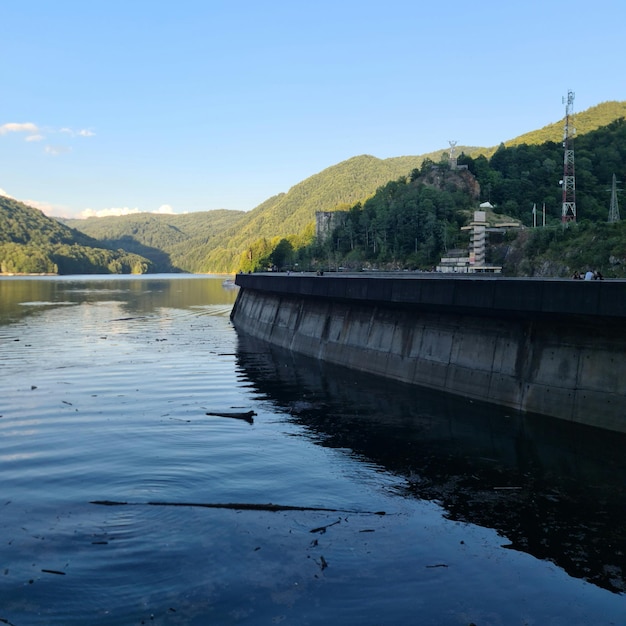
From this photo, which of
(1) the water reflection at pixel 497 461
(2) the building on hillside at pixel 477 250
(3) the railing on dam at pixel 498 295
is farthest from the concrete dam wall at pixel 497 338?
(2) the building on hillside at pixel 477 250

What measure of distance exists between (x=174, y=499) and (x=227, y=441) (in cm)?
577

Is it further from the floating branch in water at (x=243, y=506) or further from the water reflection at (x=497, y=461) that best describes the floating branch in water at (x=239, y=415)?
the floating branch in water at (x=243, y=506)

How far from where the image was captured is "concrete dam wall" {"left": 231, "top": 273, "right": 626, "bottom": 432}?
2005 cm

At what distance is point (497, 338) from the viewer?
81.5ft

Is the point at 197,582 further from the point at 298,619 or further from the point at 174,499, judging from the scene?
the point at 174,499

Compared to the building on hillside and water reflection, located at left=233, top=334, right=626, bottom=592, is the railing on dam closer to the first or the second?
water reflection, located at left=233, top=334, right=626, bottom=592

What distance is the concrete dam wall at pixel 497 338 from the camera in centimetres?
2005

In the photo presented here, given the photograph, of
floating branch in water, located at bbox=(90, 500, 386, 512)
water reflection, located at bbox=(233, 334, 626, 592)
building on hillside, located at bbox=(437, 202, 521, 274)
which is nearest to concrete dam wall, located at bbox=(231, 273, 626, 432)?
water reflection, located at bbox=(233, 334, 626, 592)

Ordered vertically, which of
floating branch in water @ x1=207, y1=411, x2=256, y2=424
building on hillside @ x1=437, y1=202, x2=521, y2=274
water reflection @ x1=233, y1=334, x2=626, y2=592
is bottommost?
floating branch in water @ x1=207, y1=411, x2=256, y2=424

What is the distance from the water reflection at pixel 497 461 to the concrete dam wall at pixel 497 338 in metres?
0.90

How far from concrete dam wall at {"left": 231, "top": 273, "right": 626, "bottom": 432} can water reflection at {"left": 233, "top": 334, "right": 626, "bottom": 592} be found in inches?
35.5

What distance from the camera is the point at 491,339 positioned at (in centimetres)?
2514

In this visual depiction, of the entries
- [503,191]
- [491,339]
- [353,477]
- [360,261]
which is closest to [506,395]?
[491,339]

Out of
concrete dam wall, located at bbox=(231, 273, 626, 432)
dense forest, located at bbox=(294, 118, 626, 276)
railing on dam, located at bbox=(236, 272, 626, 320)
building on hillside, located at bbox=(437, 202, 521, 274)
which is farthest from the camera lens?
building on hillside, located at bbox=(437, 202, 521, 274)
